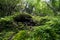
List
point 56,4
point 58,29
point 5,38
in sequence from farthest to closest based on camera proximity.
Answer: point 56,4, point 5,38, point 58,29

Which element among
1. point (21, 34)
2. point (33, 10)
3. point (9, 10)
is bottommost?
point (33, 10)

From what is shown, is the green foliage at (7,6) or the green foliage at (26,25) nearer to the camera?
the green foliage at (26,25)

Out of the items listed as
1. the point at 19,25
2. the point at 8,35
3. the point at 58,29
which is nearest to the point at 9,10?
the point at 19,25

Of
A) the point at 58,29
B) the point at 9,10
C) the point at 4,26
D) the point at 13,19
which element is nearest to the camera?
the point at 58,29

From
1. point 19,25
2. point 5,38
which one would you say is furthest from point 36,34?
point 19,25

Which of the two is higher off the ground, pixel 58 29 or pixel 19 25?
pixel 58 29

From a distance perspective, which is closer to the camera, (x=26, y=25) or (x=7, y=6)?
(x=26, y=25)

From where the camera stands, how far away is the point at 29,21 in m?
8.99

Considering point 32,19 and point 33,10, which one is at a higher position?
point 32,19

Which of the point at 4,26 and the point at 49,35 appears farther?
the point at 4,26

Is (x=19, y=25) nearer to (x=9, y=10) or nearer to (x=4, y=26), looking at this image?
(x=4, y=26)

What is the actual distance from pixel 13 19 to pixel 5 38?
9.08 ft

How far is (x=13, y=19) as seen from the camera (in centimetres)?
879

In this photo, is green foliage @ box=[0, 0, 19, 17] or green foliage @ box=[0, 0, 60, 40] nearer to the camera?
green foliage @ box=[0, 0, 60, 40]
